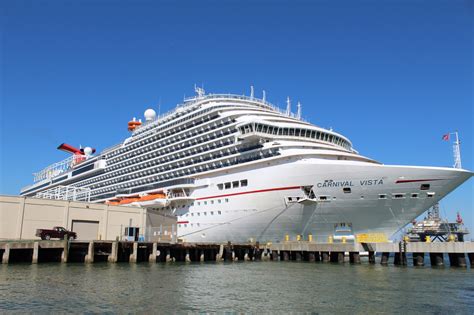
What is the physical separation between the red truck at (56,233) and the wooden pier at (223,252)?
3.09 feet

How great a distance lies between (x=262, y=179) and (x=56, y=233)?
16.0 metres

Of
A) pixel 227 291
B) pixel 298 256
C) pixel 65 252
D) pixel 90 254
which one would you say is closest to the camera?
pixel 227 291

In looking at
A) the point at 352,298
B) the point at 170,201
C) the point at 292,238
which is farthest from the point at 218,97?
the point at 352,298

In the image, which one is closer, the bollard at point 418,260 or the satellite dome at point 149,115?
the bollard at point 418,260

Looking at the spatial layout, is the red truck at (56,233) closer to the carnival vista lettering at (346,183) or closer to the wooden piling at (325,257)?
the carnival vista lettering at (346,183)

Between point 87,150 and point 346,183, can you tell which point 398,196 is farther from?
point 87,150

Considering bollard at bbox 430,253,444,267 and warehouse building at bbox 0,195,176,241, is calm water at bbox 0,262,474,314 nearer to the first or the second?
bollard at bbox 430,253,444,267

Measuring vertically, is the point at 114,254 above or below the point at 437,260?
above

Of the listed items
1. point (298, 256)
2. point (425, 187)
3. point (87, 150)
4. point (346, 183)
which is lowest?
point (298, 256)

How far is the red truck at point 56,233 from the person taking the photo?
29.5 m

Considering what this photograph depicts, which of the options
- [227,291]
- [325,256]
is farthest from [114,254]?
[325,256]

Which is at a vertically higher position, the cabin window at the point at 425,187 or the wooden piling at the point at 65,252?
the cabin window at the point at 425,187

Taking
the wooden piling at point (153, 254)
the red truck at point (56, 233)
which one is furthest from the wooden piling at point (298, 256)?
the red truck at point (56, 233)

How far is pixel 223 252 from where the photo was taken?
120 feet
